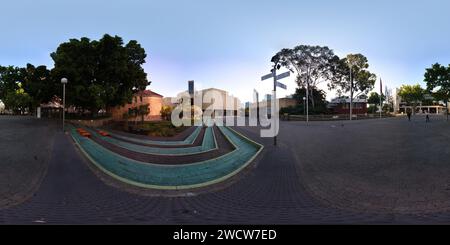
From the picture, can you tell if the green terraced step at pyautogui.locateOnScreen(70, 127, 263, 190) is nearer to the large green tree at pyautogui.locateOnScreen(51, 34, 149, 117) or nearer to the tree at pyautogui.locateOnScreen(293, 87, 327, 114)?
the large green tree at pyautogui.locateOnScreen(51, 34, 149, 117)

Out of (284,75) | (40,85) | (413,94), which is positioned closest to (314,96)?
(413,94)

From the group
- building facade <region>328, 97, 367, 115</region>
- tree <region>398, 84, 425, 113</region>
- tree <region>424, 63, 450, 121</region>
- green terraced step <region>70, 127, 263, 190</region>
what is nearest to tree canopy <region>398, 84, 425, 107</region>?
tree <region>398, 84, 425, 113</region>

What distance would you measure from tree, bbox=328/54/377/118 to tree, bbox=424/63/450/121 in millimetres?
20521

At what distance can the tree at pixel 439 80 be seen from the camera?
21641 millimetres

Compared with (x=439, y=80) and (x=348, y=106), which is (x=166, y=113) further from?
(x=348, y=106)

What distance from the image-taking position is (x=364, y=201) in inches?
183

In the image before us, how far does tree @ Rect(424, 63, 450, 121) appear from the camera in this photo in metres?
21.6

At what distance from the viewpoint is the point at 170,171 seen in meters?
7.01

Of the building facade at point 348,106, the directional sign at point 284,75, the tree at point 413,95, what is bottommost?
the directional sign at point 284,75

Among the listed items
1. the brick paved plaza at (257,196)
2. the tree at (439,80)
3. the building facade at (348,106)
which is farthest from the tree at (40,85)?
the building facade at (348,106)

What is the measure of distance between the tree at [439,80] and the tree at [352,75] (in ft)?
67.3

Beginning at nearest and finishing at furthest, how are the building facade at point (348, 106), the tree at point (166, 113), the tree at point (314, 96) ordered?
the tree at point (166, 113) → the tree at point (314, 96) → the building facade at point (348, 106)

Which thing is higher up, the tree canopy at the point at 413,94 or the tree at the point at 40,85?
the tree canopy at the point at 413,94

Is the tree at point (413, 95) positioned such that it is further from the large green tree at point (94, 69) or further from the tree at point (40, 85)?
the tree at point (40, 85)
